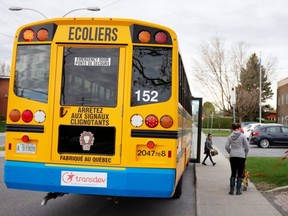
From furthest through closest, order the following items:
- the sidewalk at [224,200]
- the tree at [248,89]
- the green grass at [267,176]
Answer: the tree at [248,89] < the green grass at [267,176] < the sidewalk at [224,200]

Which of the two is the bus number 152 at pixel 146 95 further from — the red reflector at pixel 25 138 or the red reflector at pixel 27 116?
the red reflector at pixel 25 138

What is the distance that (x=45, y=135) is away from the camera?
561 cm

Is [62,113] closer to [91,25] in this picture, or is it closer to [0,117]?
[91,25]

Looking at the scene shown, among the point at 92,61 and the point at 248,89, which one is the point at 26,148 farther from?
the point at 248,89

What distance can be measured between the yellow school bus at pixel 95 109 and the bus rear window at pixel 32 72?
0.01 metres

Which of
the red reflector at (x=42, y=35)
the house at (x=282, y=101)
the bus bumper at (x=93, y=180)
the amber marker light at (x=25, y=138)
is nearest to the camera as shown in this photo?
the bus bumper at (x=93, y=180)

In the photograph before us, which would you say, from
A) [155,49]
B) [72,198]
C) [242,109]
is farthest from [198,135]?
[242,109]

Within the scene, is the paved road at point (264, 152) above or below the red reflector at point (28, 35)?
below

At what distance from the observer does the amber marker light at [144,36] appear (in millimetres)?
5629

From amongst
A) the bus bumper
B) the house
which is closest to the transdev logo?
the bus bumper

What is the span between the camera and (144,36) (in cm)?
565

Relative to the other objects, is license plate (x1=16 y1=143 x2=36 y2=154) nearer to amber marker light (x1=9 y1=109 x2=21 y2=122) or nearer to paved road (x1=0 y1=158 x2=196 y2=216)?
amber marker light (x1=9 y1=109 x2=21 y2=122)

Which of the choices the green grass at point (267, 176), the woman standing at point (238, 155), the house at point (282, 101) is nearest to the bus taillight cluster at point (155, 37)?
the woman standing at point (238, 155)

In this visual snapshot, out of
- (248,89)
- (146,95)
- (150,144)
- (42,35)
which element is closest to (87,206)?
(150,144)
